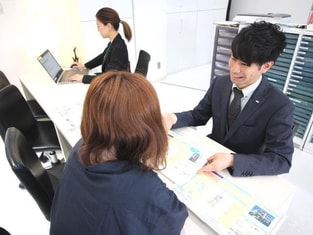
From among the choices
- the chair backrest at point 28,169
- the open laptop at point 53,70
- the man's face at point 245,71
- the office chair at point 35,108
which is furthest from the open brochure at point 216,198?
the open laptop at point 53,70

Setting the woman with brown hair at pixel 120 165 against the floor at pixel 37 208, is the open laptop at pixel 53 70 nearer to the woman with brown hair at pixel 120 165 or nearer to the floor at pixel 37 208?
the floor at pixel 37 208

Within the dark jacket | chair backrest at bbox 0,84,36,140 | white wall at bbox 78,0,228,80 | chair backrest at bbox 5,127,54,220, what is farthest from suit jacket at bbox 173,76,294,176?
white wall at bbox 78,0,228,80

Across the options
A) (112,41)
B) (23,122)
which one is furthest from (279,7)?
(23,122)

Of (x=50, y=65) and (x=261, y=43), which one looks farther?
(x=50, y=65)

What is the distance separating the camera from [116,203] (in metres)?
0.56

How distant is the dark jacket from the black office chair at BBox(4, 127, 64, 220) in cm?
30

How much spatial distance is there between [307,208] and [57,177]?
1.81 meters

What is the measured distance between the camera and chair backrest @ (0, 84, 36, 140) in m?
1.46

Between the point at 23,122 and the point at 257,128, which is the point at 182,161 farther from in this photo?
the point at 23,122

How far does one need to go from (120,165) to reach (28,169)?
49 centimetres

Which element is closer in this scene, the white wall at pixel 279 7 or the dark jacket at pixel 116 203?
the dark jacket at pixel 116 203

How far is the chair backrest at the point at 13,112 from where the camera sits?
1.46 meters

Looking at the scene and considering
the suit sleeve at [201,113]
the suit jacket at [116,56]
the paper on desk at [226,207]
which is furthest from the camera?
the suit jacket at [116,56]

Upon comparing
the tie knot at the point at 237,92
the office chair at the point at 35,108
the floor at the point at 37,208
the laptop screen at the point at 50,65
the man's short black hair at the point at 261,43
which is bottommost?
the floor at the point at 37,208
